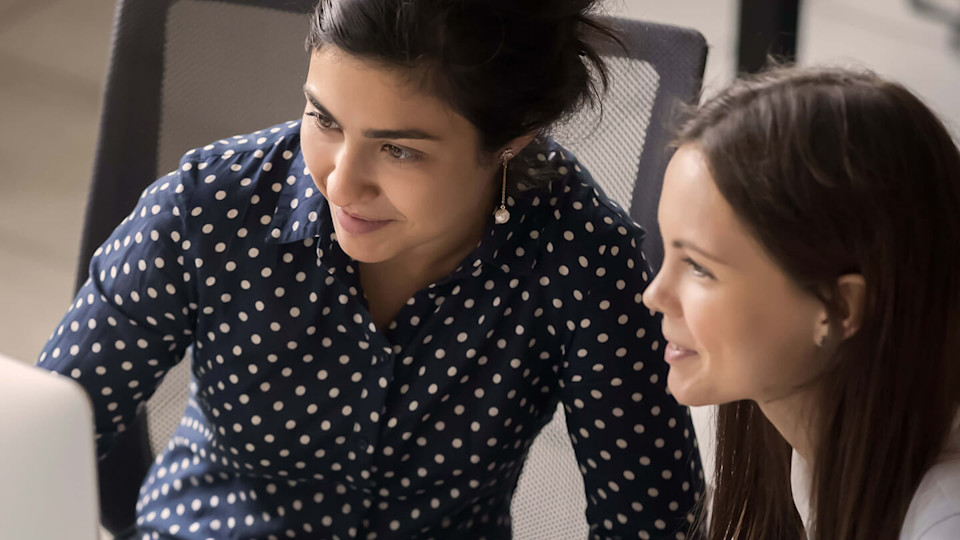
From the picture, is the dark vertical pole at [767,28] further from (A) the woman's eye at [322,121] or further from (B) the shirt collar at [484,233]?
(A) the woman's eye at [322,121]

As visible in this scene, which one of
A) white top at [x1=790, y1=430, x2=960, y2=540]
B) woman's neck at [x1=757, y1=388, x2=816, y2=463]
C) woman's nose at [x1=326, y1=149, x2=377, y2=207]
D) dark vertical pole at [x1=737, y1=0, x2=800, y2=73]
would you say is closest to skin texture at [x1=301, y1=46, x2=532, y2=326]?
woman's nose at [x1=326, y1=149, x2=377, y2=207]

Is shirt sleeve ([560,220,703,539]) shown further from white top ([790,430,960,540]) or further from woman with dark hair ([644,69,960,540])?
white top ([790,430,960,540])

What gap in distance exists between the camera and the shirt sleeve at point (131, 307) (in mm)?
1008

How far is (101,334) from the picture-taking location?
3.37 ft

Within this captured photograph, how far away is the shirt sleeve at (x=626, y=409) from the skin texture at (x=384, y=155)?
5.9 inches

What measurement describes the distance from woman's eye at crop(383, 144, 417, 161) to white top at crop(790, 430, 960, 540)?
48 centimetres

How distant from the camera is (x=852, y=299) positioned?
0.80m

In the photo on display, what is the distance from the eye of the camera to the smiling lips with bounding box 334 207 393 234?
951 mm

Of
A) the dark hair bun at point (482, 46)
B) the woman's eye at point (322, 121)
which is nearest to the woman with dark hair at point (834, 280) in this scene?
the dark hair bun at point (482, 46)

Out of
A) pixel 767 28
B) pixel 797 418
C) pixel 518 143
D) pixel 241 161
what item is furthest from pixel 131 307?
pixel 767 28

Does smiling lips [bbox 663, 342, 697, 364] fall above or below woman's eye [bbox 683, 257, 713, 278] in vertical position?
below

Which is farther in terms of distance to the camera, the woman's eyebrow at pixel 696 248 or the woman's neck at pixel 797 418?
the woman's neck at pixel 797 418

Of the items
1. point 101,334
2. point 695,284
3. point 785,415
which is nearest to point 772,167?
point 695,284

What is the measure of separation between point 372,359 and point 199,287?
17 cm
